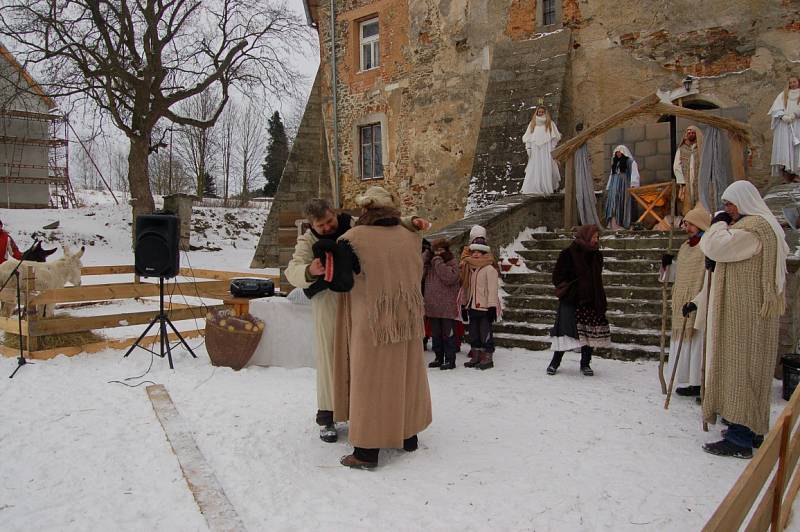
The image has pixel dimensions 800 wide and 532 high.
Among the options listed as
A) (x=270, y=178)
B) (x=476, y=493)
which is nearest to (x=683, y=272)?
(x=476, y=493)

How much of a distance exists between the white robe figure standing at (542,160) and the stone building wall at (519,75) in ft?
1.72

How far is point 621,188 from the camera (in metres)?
9.92

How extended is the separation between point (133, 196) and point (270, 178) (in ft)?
63.3

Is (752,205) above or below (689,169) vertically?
below

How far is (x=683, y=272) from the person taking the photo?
492 centimetres

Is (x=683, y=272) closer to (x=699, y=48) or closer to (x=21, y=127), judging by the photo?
(x=699, y=48)

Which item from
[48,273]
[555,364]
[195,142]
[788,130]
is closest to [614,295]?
[555,364]

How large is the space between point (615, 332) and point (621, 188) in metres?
4.25

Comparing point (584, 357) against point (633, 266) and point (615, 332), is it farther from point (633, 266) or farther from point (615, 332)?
point (633, 266)

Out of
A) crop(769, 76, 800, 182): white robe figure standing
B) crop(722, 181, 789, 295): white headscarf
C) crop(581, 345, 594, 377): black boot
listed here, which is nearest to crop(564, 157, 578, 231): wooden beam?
crop(769, 76, 800, 182): white robe figure standing

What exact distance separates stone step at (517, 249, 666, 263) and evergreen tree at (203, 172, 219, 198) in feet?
99.3

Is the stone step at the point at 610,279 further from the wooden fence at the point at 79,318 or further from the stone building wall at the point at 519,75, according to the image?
the wooden fence at the point at 79,318

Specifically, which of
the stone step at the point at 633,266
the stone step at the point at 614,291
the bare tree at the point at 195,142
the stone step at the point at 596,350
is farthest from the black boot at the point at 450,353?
the bare tree at the point at 195,142

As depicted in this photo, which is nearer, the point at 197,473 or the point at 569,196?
the point at 197,473
